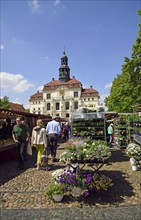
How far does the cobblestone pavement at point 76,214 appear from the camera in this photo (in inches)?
135

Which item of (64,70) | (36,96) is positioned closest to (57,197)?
(64,70)

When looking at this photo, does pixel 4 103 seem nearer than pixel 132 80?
No

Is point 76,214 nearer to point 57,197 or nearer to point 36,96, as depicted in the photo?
point 57,197

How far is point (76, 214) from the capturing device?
3564mm

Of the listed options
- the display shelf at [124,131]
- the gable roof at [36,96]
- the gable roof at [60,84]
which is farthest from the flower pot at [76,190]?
the gable roof at [36,96]

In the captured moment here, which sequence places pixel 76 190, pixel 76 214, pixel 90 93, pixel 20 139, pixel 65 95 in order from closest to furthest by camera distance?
1. pixel 76 214
2. pixel 76 190
3. pixel 20 139
4. pixel 90 93
5. pixel 65 95

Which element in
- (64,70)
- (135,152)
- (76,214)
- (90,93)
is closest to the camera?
(76,214)

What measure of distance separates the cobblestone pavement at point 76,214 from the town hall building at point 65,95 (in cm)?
6564

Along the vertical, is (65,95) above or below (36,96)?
below

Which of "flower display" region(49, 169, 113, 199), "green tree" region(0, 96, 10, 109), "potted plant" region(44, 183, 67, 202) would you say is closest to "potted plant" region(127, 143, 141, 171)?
"flower display" region(49, 169, 113, 199)

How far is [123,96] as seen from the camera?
20.4 metres

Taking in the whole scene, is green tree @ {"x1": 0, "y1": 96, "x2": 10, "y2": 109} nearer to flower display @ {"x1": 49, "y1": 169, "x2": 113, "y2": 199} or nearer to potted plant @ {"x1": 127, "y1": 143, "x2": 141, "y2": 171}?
potted plant @ {"x1": 127, "y1": 143, "x2": 141, "y2": 171}

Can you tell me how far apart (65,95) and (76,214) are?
69.1m

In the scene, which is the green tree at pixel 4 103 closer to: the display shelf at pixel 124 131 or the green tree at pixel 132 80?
the green tree at pixel 132 80
